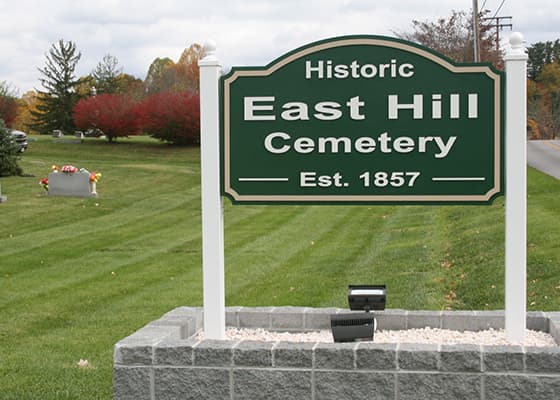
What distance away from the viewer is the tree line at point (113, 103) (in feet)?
157

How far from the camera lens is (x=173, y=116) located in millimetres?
47656

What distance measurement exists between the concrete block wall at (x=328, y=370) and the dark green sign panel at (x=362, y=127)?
1.09 meters

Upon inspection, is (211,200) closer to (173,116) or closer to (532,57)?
(173,116)

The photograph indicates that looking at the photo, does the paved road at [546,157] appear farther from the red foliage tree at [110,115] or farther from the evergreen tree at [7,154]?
the red foliage tree at [110,115]

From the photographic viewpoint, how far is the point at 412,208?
2152cm

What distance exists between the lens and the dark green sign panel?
17.0 ft

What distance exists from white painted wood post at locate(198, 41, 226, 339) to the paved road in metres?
20.9

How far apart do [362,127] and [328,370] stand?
160 centimetres

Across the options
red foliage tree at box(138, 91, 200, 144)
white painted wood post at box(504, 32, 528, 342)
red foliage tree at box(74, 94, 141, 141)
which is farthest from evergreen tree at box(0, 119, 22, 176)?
white painted wood post at box(504, 32, 528, 342)

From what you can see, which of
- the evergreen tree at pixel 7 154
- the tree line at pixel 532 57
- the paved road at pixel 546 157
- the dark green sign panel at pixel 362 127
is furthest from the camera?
the tree line at pixel 532 57

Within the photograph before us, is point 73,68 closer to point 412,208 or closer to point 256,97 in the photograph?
point 412,208

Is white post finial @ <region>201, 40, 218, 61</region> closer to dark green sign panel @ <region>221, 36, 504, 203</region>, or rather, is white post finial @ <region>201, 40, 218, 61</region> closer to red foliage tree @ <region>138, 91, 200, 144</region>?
dark green sign panel @ <region>221, 36, 504, 203</region>

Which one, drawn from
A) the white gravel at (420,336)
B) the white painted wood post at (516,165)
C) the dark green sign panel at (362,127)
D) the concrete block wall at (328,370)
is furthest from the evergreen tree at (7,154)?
the white painted wood post at (516,165)

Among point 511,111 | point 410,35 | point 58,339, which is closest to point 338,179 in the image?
point 511,111
